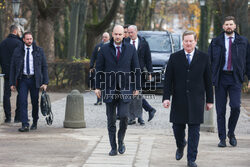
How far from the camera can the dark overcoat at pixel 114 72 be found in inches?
309

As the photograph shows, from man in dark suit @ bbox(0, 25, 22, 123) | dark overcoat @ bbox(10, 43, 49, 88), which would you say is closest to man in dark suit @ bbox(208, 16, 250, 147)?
dark overcoat @ bbox(10, 43, 49, 88)

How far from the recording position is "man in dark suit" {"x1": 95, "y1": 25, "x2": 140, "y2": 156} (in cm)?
785

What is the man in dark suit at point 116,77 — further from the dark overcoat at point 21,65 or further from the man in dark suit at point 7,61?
the man in dark suit at point 7,61

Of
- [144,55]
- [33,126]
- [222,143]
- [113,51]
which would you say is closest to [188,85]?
[113,51]

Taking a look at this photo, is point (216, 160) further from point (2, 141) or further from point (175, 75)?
point (2, 141)

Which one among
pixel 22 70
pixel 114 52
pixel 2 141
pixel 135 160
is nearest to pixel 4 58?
pixel 22 70

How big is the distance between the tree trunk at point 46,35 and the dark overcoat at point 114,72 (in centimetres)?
1629

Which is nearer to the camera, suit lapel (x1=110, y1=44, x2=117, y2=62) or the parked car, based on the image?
suit lapel (x1=110, y1=44, x2=117, y2=62)

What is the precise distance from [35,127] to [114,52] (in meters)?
3.51

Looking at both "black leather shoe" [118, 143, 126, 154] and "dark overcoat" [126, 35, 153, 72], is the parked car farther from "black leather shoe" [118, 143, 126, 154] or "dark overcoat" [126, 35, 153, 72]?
"black leather shoe" [118, 143, 126, 154]

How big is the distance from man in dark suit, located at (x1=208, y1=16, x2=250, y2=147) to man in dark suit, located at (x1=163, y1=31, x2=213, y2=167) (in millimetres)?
1641

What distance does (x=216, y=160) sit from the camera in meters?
7.65

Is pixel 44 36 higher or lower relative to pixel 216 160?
higher

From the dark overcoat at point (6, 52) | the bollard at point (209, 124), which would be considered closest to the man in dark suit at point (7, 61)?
the dark overcoat at point (6, 52)
